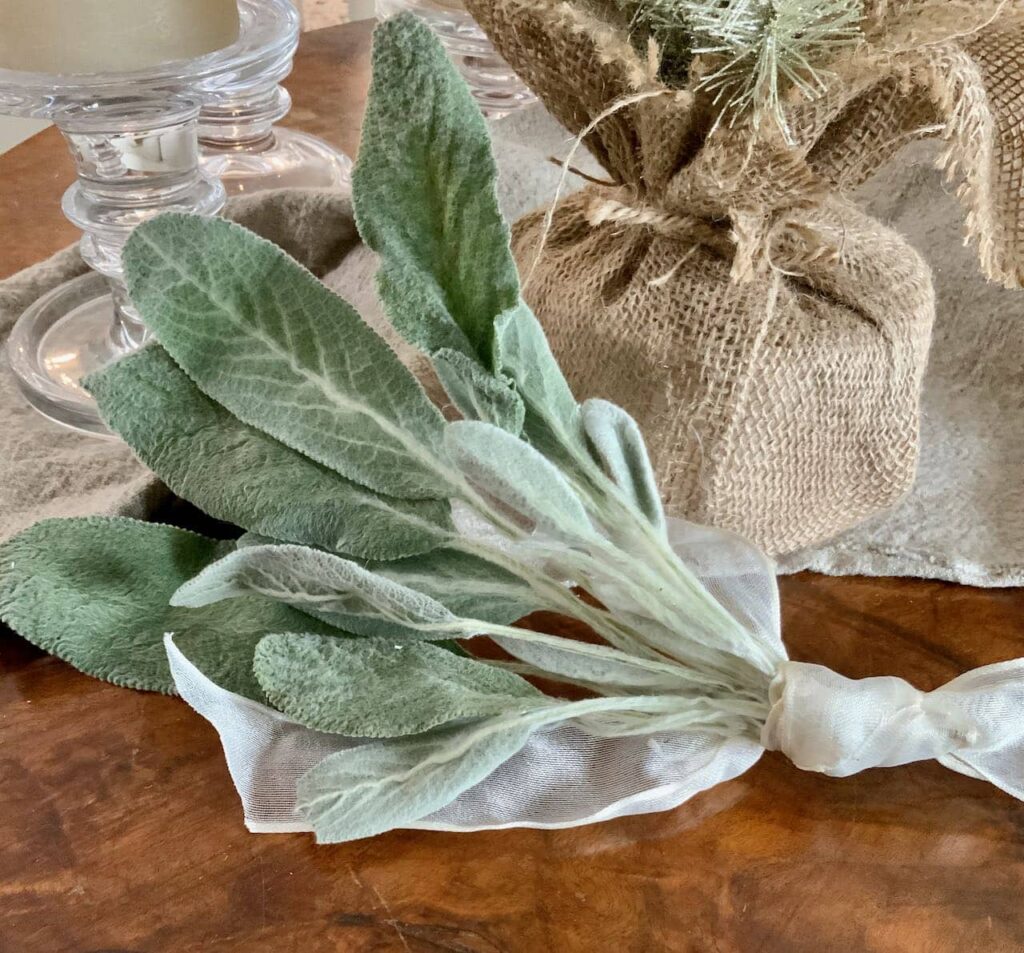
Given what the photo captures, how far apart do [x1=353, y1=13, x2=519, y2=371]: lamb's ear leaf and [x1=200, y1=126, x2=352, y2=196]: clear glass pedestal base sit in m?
0.34

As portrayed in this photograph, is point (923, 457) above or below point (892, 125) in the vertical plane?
below

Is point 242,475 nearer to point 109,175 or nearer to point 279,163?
point 109,175

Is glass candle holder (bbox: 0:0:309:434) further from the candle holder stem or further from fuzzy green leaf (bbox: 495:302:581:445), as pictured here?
fuzzy green leaf (bbox: 495:302:581:445)

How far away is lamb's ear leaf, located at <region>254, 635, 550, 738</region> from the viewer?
0.76ft

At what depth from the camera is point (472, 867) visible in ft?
0.79

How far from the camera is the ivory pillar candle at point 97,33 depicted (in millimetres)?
312

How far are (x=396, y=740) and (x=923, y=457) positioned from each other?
0.24 metres

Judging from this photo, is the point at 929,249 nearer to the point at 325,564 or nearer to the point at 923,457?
the point at 923,457

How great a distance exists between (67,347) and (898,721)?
33 centimetres

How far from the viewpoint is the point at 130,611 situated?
0.27m

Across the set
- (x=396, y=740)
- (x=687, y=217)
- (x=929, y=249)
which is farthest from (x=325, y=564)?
(x=929, y=249)

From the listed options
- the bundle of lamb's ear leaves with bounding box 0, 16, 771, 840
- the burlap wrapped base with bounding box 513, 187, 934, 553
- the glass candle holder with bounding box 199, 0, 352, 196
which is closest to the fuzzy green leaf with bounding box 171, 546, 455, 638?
the bundle of lamb's ear leaves with bounding box 0, 16, 771, 840

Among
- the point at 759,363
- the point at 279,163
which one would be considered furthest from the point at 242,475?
the point at 279,163

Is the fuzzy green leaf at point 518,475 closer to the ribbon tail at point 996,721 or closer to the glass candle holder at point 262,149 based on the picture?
the ribbon tail at point 996,721
